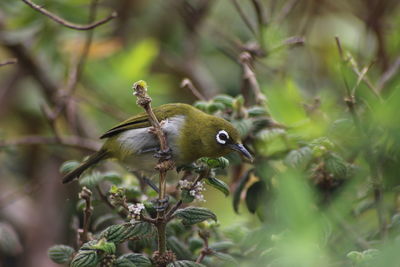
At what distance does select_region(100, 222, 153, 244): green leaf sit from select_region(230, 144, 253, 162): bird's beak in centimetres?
48

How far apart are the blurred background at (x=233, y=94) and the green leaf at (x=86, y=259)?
0.38 metres

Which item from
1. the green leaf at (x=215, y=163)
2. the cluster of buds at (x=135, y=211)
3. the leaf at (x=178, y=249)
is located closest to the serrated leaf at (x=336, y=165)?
the green leaf at (x=215, y=163)

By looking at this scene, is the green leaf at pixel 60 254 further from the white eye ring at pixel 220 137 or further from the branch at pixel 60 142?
the branch at pixel 60 142

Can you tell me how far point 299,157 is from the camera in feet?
5.62

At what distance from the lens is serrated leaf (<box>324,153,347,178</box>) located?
1648 millimetres

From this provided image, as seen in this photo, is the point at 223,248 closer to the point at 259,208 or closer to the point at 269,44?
the point at 259,208

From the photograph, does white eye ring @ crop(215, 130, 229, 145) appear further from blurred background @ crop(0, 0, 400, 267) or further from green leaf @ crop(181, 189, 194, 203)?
green leaf @ crop(181, 189, 194, 203)

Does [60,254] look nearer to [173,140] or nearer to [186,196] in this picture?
[186,196]

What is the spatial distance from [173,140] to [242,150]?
0.30 meters

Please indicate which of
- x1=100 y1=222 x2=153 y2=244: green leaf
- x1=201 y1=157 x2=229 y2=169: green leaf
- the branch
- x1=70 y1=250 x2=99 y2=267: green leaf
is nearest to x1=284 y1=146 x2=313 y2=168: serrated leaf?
x1=201 y1=157 x2=229 y2=169: green leaf

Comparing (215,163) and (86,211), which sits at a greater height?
(215,163)

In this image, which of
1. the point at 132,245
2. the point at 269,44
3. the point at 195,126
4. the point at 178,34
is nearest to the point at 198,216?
the point at 132,245

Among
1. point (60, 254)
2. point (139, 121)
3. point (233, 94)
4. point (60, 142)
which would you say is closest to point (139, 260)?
point (60, 254)

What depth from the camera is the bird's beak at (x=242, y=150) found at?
1.76 m
